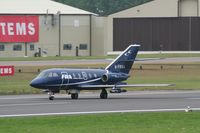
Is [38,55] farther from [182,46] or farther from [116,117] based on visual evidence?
[116,117]

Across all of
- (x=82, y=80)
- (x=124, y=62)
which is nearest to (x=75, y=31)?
(x=124, y=62)

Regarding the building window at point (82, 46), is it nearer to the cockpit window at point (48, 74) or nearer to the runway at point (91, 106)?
the runway at point (91, 106)

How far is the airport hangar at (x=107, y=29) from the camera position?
10750cm

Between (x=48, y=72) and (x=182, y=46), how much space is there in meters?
66.9

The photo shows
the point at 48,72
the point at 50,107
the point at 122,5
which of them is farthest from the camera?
the point at 122,5

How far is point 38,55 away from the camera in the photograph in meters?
106

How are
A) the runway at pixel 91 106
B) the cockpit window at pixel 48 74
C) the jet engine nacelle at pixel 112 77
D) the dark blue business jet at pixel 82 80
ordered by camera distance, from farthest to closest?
the jet engine nacelle at pixel 112 77
the cockpit window at pixel 48 74
the dark blue business jet at pixel 82 80
the runway at pixel 91 106

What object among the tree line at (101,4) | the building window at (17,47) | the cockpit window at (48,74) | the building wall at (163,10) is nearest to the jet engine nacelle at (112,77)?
the cockpit window at (48,74)

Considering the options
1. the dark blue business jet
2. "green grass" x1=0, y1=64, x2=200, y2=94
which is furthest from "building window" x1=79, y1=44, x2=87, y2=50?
the dark blue business jet

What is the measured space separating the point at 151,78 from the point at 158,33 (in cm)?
4657

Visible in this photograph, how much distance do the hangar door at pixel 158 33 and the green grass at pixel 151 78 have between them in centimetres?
3102

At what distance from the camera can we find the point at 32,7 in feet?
367

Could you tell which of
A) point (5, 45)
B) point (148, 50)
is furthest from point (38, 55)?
point (148, 50)

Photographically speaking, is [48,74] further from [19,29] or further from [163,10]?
[163,10]
